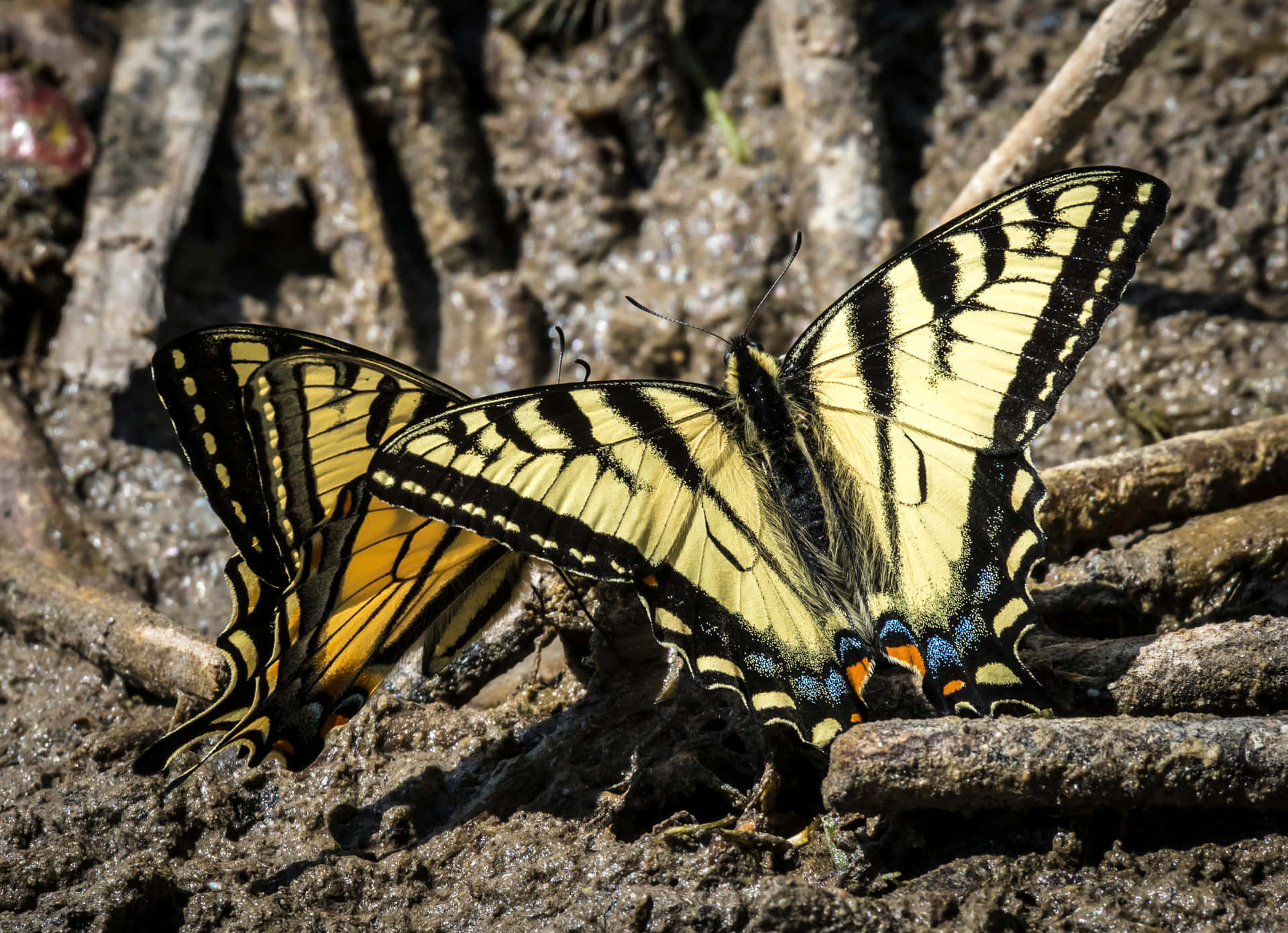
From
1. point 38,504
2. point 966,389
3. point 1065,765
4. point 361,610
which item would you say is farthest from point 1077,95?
point 38,504

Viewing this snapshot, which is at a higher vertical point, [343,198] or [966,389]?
[343,198]

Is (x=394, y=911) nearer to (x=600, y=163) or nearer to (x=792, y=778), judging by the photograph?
(x=792, y=778)

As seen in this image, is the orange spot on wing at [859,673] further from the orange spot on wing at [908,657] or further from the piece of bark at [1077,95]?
the piece of bark at [1077,95]

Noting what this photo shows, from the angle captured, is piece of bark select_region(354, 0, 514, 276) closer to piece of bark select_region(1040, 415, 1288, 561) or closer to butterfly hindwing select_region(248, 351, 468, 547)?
butterfly hindwing select_region(248, 351, 468, 547)

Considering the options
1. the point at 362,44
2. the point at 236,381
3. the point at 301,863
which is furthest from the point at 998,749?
the point at 362,44

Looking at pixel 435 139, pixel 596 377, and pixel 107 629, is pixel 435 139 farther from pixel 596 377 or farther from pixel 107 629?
pixel 107 629

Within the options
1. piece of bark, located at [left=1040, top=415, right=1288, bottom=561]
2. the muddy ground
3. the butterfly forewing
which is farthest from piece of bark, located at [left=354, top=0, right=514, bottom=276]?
piece of bark, located at [left=1040, top=415, right=1288, bottom=561]
